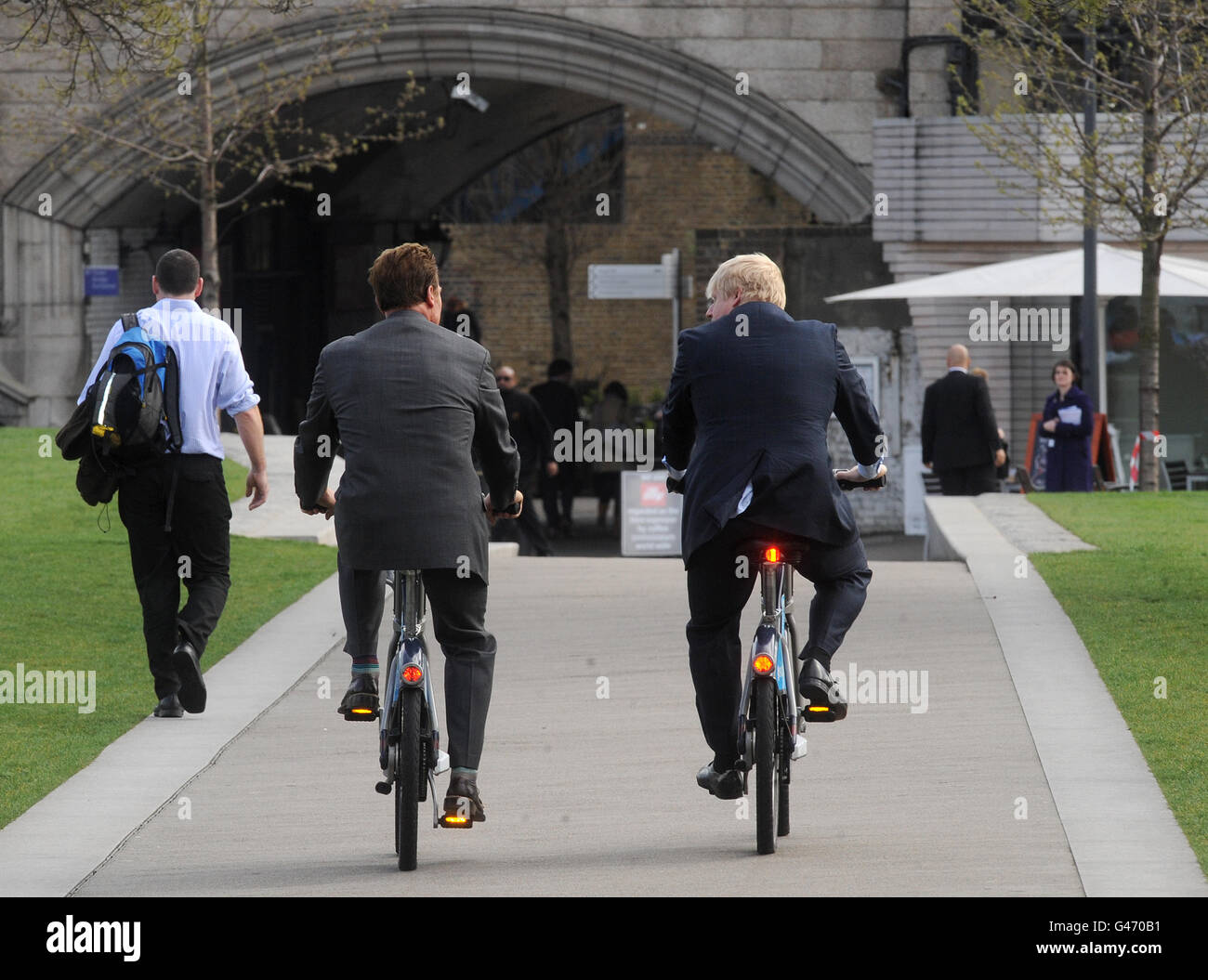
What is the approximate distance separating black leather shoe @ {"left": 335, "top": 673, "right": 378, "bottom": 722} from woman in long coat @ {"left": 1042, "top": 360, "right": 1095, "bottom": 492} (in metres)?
11.5

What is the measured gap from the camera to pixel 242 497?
15.7m

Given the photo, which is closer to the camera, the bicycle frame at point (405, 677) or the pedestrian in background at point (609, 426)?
the bicycle frame at point (405, 677)

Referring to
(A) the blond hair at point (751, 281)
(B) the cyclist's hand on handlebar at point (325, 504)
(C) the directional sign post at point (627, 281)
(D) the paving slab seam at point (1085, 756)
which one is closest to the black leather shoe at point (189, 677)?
(B) the cyclist's hand on handlebar at point (325, 504)

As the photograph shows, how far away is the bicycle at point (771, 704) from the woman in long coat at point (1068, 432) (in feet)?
36.7

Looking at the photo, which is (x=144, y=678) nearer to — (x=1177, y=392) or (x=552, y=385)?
(x=552, y=385)

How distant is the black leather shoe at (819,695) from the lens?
5.77 meters

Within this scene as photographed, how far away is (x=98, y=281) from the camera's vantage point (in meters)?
25.2

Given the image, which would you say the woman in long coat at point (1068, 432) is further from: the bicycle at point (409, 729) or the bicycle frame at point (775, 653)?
the bicycle at point (409, 729)

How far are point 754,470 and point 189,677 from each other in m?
2.89

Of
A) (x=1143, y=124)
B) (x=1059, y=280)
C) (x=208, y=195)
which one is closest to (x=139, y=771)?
(x=1143, y=124)

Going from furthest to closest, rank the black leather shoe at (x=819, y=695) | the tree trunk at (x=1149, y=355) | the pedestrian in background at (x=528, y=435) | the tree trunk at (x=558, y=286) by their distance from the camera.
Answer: the tree trunk at (x=558, y=286), the pedestrian in background at (x=528, y=435), the tree trunk at (x=1149, y=355), the black leather shoe at (x=819, y=695)

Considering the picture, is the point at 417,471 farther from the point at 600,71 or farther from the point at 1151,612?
the point at 600,71

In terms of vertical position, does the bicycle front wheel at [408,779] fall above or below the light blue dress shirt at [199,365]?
below

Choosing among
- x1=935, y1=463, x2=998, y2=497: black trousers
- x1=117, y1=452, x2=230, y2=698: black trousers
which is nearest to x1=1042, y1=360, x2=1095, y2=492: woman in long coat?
x1=935, y1=463, x2=998, y2=497: black trousers
